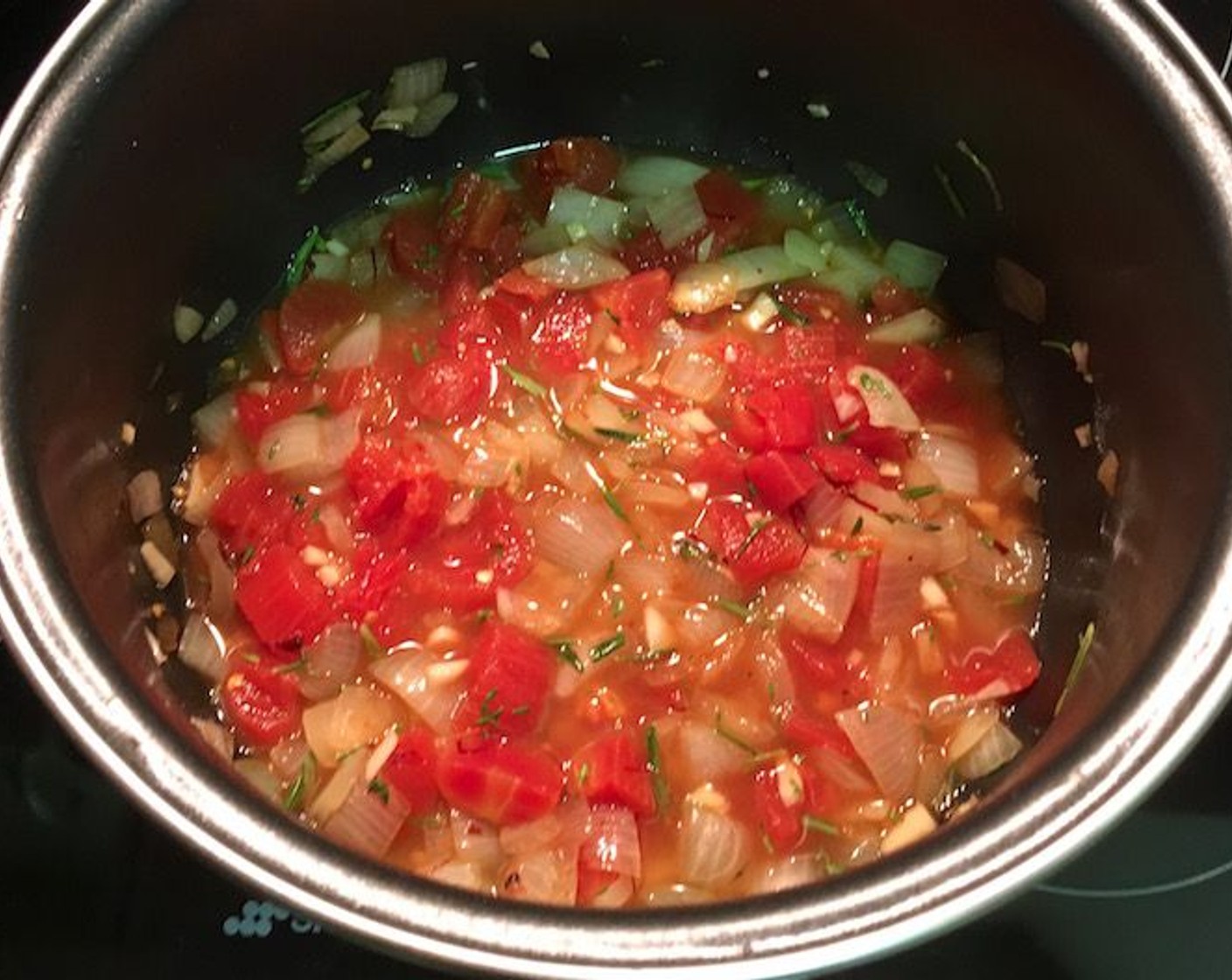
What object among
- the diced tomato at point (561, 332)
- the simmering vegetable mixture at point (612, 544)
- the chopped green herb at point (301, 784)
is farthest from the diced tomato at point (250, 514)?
the diced tomato at point (561, 332)

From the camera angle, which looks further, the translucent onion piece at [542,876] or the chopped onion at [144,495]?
the chopped onion at [144,495]

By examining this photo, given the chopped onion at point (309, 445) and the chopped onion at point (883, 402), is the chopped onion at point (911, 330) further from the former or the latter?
Result: the chopped onion at point (309, 445)

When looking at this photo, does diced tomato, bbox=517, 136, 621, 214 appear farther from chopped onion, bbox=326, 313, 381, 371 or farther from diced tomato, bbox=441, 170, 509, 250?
chopped onion, bbox=326, 313, 381, 371

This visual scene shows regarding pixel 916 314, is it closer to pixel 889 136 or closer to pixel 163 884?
pixel 889 136

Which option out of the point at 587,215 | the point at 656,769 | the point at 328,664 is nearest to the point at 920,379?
the point at 587,215

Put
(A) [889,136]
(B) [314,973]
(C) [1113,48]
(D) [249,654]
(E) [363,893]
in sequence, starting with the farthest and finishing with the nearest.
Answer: (A) [889,136]
(D) [249,654]
(B) [314,973]
(C) [1113,48]
(E) [363,893]

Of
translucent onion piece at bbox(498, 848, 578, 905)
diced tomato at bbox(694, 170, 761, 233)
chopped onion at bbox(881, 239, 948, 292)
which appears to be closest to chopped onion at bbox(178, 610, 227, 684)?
translucent onion piece at bbox(498, 848, 578, 905)

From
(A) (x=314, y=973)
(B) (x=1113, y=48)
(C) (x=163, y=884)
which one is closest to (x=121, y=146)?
(C) (x=163, y=884)
